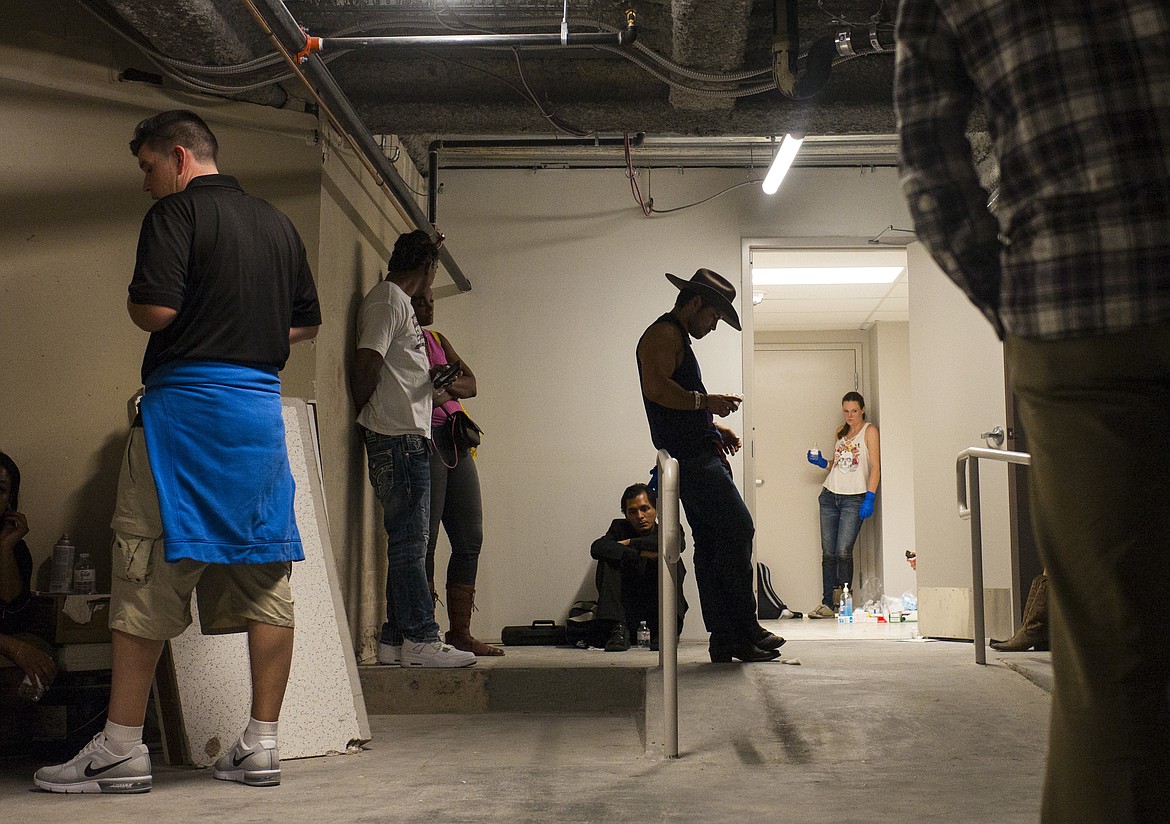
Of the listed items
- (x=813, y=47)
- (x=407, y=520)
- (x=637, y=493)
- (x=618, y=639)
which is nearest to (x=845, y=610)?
(x=637, y=493)

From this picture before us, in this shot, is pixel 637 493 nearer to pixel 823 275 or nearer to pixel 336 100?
pixel 336 100

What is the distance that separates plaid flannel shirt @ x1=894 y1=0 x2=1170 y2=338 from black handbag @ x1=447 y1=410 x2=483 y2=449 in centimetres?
354

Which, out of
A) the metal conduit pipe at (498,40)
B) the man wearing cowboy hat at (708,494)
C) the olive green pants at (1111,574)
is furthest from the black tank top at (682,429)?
the olive green pants at (1111,574)

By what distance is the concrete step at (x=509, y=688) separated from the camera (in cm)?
418

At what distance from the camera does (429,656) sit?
4191 millimetres

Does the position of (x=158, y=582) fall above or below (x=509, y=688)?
above

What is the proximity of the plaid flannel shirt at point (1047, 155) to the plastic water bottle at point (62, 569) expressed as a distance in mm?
3090

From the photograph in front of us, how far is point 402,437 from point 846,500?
5625 millimetres

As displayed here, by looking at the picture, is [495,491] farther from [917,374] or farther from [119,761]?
[119,761]

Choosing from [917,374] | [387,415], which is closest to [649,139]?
[917,374]

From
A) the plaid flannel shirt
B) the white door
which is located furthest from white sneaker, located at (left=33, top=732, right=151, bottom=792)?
the white door

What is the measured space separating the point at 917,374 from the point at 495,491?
2.49 metres

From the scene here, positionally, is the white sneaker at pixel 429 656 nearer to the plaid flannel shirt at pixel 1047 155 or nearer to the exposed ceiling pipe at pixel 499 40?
the exposed ceiling pipe at pixel 499 40

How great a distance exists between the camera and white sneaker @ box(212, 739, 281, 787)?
2.46 m
